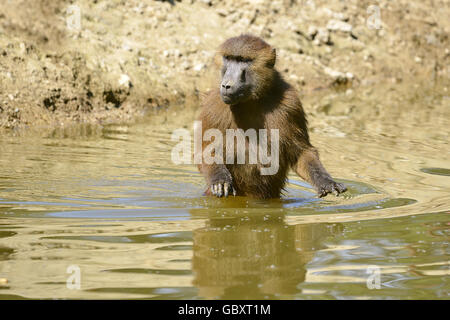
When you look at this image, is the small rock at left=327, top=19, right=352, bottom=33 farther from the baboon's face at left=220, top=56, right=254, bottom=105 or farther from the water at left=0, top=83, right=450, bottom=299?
the baboon's face at left=220, top=56, right=254, bottom=105

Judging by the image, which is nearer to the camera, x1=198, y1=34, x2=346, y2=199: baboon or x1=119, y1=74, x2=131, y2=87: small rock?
x1=198, y1=34, x2=346, y2=199: baboon

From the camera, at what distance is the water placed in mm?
4863

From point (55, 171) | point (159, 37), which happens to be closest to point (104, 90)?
point (159, 37)

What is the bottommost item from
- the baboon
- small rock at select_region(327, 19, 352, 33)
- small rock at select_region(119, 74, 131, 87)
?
the baboon

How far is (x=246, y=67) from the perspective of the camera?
765cm

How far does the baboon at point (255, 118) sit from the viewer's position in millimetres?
7500

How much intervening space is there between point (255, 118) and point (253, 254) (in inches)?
98.9

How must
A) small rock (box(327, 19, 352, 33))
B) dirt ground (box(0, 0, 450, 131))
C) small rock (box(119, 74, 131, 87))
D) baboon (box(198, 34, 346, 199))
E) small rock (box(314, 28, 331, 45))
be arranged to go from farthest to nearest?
small rock (box(327, 19, 352, 33)), small rock (box(314, 28, 331, 45)), small rock (box(119, 74, 131, 87)), dirt ground (box(0, 0, 450, 131)), baboon (box(198, 34, 346, 199))

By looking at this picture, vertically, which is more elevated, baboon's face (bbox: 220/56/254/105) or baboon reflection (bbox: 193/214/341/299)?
baboon's face (bbox: 220/56/254/105)

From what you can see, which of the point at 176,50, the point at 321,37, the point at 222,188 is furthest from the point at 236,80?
the point at 321,37

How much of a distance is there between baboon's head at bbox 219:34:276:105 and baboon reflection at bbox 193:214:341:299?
1.41 m

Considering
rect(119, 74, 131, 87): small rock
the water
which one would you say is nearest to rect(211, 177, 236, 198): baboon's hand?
the water
